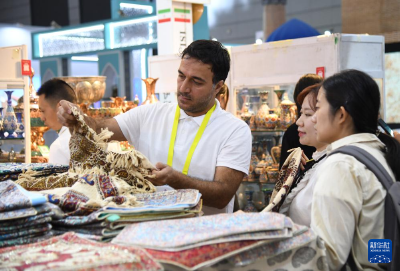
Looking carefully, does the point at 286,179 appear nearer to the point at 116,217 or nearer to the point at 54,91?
the point at 116,217

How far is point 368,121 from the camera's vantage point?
5.79 ft

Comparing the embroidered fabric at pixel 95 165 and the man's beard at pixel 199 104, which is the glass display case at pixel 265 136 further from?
the embroidered fabric at pixel 95 165

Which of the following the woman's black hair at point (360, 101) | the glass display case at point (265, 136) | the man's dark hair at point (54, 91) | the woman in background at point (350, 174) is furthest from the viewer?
the glass display case at point (265, 136)

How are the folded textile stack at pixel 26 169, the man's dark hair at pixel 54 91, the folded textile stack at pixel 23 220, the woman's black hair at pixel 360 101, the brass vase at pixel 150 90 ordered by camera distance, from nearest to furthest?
1. the folded textile stack at pixel 23 220
2. the woman's black hair at pixel 360 101
3. the folded textile stack at pixel 26 169
4. the man's dark hair at pixel 54 91
5. the brass vase at pixel 150 90

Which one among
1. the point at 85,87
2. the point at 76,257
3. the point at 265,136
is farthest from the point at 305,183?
the point at 85,87

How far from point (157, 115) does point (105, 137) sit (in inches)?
26.5

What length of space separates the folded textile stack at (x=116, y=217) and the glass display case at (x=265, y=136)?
11.4 feet

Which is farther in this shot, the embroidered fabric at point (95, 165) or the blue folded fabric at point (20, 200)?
the embroidered fabric at point (95, 165)

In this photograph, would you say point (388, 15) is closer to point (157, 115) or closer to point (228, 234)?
point (157, 115)

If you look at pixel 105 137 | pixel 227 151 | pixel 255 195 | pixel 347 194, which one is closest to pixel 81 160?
pixel 105 137

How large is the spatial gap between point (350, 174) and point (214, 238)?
1.67 feet

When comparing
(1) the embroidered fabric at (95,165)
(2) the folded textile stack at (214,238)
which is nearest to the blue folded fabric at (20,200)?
(2) the folded textile stack at (214,238)

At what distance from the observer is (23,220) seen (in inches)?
58.1

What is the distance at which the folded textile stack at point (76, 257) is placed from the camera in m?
1.26
